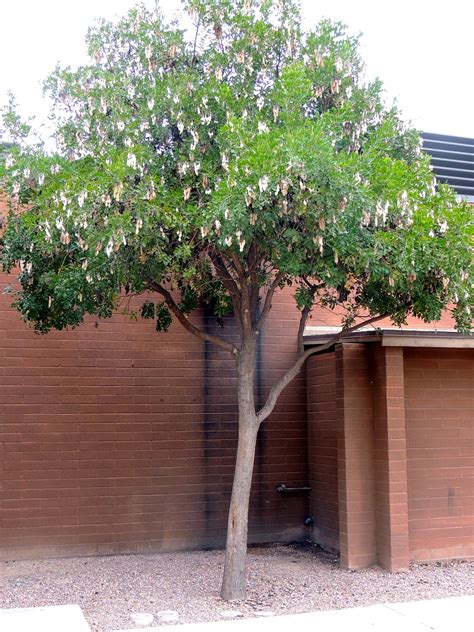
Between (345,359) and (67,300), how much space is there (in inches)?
143

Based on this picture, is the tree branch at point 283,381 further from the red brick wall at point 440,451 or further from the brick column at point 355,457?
the red brick wall at point 440,451

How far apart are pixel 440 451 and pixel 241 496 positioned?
3.18 m

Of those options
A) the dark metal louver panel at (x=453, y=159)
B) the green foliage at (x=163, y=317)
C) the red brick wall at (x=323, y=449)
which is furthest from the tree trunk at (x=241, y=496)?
the dark metal louver panel at (x=453, y=159)

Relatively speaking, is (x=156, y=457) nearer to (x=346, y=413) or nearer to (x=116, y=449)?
(x=116, y=449)

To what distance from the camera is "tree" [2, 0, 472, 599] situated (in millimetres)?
7375

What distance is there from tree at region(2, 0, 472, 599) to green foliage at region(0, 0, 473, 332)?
20 mm

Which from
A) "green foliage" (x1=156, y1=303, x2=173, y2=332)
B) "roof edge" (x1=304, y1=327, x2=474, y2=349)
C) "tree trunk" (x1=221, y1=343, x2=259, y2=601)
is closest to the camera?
"tree trunk" (x1=221, y1=343, x2=259, y2=601)

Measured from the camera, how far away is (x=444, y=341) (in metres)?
9.71

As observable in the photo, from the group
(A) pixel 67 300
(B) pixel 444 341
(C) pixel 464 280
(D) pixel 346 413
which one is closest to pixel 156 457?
(D) pixel 346 413

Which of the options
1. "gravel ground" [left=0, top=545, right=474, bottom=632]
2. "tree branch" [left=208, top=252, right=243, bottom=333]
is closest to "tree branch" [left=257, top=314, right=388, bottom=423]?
"tree branch" [left=208, top=252, right=243, bottom=333]

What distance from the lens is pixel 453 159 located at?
13.8m

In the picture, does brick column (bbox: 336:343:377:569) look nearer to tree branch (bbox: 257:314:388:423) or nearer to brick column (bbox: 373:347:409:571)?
brick column (bbox: 373:347:409:571)

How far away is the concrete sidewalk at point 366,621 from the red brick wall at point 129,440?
11.8ft

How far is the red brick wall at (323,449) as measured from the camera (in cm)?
1057
